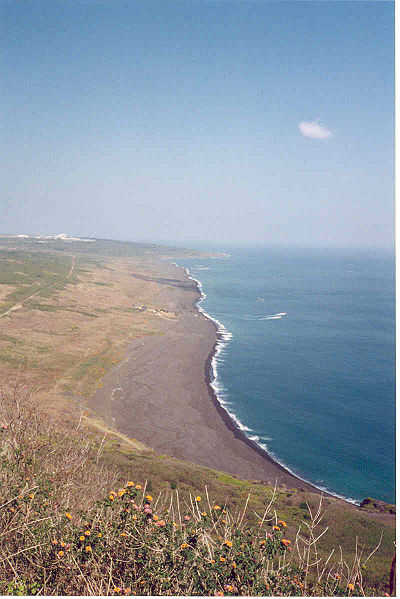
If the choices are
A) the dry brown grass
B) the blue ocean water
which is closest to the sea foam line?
the blue ocean water

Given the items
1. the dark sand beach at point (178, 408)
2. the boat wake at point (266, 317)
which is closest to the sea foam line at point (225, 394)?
the dark sand beach at point (178, 408)

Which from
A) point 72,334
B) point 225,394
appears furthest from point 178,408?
point 72,334

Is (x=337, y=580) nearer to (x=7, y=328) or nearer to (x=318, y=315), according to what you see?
(x=7, y=328)

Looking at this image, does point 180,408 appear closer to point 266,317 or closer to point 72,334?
point 72,334

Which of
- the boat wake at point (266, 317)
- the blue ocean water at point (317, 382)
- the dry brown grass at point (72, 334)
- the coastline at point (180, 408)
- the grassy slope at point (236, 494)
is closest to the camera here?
the grassy slope at point (236, 494)

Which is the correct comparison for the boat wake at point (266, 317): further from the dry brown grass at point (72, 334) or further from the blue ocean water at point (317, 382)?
the dry brown grass at point (72, 334)

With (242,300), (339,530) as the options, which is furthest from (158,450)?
(242,300)
